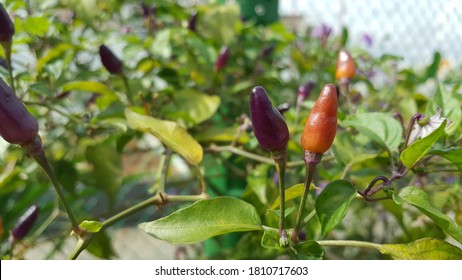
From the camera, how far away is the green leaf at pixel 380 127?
2.15 ft

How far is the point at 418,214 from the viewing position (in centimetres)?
122

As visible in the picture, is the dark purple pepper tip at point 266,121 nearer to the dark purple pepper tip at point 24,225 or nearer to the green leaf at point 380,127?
the green leaf at point 380,127

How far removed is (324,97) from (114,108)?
1.65 ft

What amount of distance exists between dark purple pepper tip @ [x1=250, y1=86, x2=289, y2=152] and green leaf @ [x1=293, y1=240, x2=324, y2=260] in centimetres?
11

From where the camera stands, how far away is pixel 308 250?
1.78ft

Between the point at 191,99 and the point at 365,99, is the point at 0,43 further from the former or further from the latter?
the point at 365,99

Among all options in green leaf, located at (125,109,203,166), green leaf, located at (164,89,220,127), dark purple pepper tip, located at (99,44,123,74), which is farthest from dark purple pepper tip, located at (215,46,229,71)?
green leaf, located at (125,109,203,166)

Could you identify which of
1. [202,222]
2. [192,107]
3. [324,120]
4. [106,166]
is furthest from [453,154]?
[106,166]

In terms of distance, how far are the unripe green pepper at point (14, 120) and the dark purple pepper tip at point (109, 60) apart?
35 cm

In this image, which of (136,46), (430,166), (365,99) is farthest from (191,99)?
(365,99)

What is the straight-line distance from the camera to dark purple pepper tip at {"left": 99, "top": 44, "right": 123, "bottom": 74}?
2.86 ft

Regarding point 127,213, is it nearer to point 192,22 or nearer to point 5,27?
point 5,27

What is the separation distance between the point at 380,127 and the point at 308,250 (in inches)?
8.5
